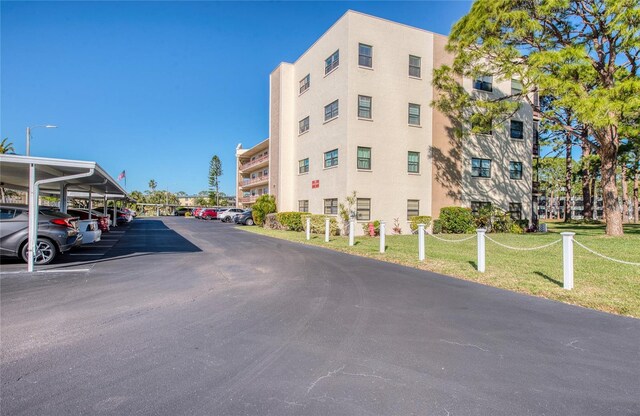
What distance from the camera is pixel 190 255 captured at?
39.8 feet

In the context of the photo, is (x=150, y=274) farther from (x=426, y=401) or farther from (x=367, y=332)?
(x=426, y=401)

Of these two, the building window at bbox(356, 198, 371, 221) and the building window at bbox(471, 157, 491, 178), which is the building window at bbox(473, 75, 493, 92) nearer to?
the building window at bbox(471, 157, 491, 178)

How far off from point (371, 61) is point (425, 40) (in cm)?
459

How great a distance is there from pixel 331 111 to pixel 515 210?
15.9m

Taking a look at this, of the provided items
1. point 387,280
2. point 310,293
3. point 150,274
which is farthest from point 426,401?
point 150,274

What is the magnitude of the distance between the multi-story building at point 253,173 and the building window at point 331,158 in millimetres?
16416

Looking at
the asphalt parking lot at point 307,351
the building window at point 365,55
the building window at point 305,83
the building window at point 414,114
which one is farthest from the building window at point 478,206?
the asphalt parking lot at point 307,351

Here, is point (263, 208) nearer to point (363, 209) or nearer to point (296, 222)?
point (296, 222)

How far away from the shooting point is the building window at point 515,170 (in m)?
26.7

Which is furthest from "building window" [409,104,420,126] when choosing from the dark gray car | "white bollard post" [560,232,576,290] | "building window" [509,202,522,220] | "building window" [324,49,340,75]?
the dark gray car

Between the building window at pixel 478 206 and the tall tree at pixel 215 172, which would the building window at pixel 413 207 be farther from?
the tall tree at pixel 215 172

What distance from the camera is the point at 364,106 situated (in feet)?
71.7

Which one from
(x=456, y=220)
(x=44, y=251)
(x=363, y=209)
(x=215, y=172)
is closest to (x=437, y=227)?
(x=456, y=220)

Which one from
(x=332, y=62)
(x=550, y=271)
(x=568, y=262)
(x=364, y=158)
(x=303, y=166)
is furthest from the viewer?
(x=303, y=166)
